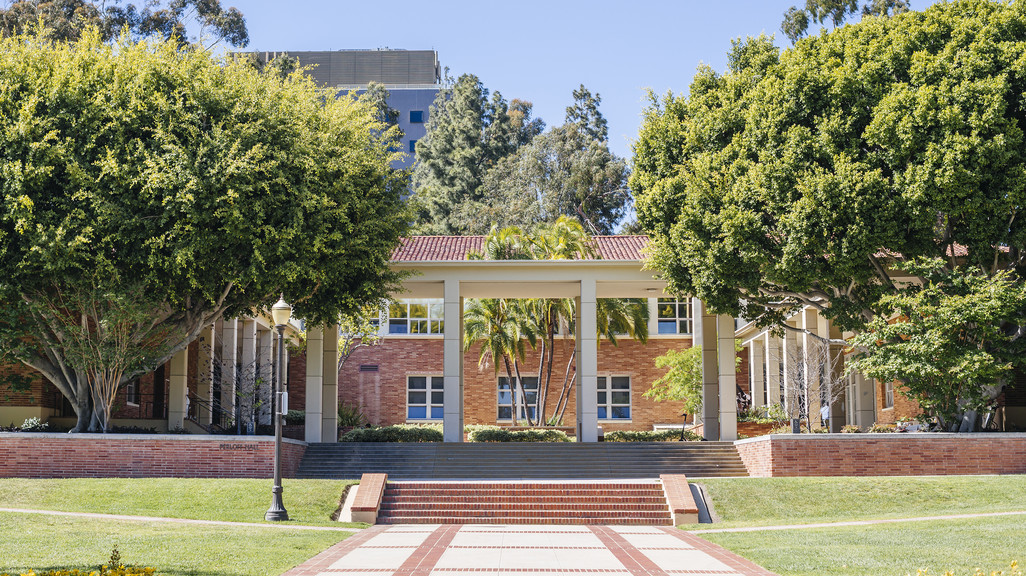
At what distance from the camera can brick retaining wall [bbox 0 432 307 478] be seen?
20906mm

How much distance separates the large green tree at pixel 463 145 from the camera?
5841 centimetres

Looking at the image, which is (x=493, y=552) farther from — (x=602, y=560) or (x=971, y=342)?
(x=971, y=342)

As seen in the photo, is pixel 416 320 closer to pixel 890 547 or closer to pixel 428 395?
pixel 428 395

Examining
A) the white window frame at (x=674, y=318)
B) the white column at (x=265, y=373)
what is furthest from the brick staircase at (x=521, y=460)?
the white window frame at (x=674, y=318)

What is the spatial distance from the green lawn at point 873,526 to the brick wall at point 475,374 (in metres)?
21.2

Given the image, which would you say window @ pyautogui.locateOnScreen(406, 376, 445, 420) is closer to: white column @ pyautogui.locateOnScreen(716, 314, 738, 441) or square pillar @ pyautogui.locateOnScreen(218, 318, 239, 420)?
square pillar @ pyautogui.locateOnScreen(218, 318, 239, 420)

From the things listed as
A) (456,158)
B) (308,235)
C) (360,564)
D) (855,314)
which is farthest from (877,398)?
(456,158)

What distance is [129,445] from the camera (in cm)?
2130

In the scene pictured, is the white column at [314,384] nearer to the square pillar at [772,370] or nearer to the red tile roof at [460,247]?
the red tile roof at [460,247]

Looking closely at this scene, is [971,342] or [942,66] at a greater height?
[942,66]

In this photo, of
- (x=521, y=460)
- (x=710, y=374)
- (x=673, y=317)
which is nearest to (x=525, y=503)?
(x=521, y=460)

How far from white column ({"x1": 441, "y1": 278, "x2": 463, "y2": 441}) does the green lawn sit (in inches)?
326

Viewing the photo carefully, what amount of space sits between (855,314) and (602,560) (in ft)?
43.1

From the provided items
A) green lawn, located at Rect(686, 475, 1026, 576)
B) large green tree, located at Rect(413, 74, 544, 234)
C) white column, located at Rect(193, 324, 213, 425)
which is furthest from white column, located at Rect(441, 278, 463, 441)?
large green tree, located at Rect(413, 74, 544, 234)
